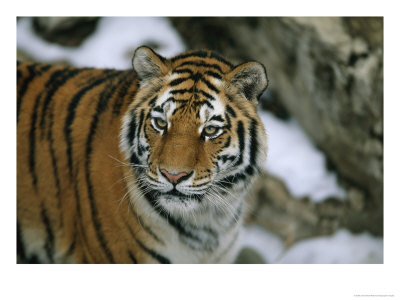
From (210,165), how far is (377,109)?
1.29 metres

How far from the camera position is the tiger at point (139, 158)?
153 cm

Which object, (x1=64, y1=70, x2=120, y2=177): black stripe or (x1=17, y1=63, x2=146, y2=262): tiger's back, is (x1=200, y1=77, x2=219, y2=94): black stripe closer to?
(x1=17, y1=63, x2=146, y2=262): tiger's back

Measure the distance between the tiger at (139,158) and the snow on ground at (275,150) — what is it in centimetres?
32

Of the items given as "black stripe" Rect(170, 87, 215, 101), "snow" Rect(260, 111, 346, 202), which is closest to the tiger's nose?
"black stripe" Rect(170, 87, 215, 101)

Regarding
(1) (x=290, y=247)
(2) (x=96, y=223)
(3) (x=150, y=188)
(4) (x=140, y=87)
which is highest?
(4) (x=140, y=87)

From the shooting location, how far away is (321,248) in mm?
2490

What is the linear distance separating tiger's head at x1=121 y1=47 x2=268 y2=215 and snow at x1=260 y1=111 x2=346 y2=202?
1.04 metres

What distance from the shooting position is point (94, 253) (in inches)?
68.8

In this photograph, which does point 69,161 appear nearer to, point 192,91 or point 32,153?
point 32,153

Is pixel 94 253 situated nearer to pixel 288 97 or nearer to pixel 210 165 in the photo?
pixel 210 165

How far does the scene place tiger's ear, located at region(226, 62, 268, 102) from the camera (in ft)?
4.98
